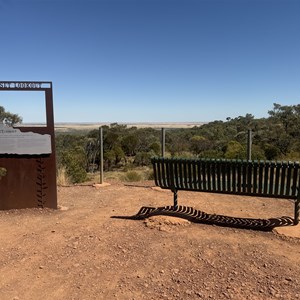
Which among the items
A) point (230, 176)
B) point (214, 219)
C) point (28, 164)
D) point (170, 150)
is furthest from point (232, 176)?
point (170, 150)

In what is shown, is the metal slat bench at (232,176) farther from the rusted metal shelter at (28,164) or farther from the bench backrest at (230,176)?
the rusted metal shelter at (28,164)

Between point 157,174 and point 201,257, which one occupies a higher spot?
point 157,174

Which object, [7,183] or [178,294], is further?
[7,183]

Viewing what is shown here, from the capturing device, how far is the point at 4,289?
3443 millimetres

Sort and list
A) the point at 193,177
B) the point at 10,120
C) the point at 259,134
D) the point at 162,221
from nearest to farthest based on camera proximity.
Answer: the point at 162,221 → the point at 193,177 → the point at 10,120 → the point at 259,134

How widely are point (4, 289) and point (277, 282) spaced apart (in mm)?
2967

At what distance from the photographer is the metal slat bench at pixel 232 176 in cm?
509

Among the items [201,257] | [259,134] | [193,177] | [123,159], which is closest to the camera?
[201,257]

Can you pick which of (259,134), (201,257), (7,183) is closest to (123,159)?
(259,134)

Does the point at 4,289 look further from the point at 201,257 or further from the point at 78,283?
the point at 201,257

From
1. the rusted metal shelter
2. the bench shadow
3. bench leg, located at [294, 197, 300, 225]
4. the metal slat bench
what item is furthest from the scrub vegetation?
bench leg, located at [294, 197, 300, 225]

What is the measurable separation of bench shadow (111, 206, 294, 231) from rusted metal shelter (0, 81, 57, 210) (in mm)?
1724

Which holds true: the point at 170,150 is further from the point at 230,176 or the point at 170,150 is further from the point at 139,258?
the point at 139,258

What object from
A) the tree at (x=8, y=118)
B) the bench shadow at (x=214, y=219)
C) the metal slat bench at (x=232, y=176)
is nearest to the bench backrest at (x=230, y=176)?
the metal slat bench at (x=232, y=176)
